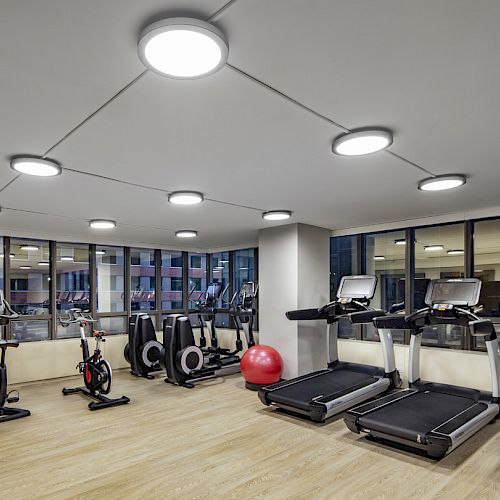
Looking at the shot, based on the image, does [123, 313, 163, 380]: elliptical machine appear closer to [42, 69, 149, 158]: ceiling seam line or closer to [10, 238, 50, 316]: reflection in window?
[10, 238, 50, 316]: reflection in window

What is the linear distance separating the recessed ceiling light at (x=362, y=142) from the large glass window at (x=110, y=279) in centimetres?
556

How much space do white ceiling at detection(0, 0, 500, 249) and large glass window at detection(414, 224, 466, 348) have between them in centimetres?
168

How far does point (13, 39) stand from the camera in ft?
4.49

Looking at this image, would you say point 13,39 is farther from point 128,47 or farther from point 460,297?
point 460,297

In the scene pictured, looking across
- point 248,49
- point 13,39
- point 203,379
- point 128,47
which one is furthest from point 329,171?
point 203,379

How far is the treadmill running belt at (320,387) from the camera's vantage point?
13.8 ft

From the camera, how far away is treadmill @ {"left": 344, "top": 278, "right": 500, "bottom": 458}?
322 centimetres

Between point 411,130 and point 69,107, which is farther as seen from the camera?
point 411,130

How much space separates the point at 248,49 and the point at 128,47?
0.43 m

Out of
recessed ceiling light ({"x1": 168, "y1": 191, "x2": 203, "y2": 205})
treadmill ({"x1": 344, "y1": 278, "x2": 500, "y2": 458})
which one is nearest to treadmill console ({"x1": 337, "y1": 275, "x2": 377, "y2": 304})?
treadmill ({"x1": 344, "y1": 278, "x2": 500, "y2": 458})

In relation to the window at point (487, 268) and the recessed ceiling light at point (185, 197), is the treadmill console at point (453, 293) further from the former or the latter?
the recessed ceiling light at point (185, 197)

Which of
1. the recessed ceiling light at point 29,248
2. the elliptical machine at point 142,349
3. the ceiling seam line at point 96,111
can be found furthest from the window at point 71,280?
the ceiling seam line at point 96,111

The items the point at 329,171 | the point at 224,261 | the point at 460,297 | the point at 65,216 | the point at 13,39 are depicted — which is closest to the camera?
the point at 13,39

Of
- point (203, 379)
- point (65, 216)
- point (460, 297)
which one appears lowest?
point (203, 379)
